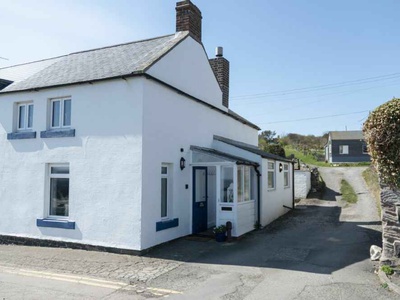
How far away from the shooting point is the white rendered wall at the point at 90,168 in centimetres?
1036

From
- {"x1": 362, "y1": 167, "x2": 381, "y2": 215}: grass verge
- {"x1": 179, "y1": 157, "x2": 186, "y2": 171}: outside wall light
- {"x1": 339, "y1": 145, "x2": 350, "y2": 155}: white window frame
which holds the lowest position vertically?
{"x1": 362, "y1": 167, "x2": 381, "y2": 215}: grass verge

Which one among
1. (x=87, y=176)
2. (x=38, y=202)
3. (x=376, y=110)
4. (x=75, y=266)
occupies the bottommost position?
(x=75, y=266)

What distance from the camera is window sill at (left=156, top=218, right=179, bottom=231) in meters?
10.9

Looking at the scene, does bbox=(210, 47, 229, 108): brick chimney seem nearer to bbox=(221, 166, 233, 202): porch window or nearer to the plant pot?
bbox=(221, 166, 233, 202): porch window

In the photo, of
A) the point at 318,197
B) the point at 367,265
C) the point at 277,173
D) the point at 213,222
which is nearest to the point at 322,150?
the point at 318,197

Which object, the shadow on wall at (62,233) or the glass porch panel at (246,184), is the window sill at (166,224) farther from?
the glass porch panel at (246,184)

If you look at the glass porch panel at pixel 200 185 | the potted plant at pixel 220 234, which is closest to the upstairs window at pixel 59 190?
the glass porch panel at pixel 200 185

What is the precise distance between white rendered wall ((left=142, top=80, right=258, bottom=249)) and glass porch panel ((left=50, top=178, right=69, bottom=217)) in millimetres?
3126

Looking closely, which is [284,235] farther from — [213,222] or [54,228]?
[54,228]

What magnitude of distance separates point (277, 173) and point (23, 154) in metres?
11.6

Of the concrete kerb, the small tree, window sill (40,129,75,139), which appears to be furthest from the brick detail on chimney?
the concrete kerb

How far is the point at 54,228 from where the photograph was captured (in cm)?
1137

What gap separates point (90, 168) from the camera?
10984 mm

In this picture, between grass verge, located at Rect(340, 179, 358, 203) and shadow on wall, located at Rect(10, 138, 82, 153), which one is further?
grass verge, located at Rect(340, 179, 358, 203)
